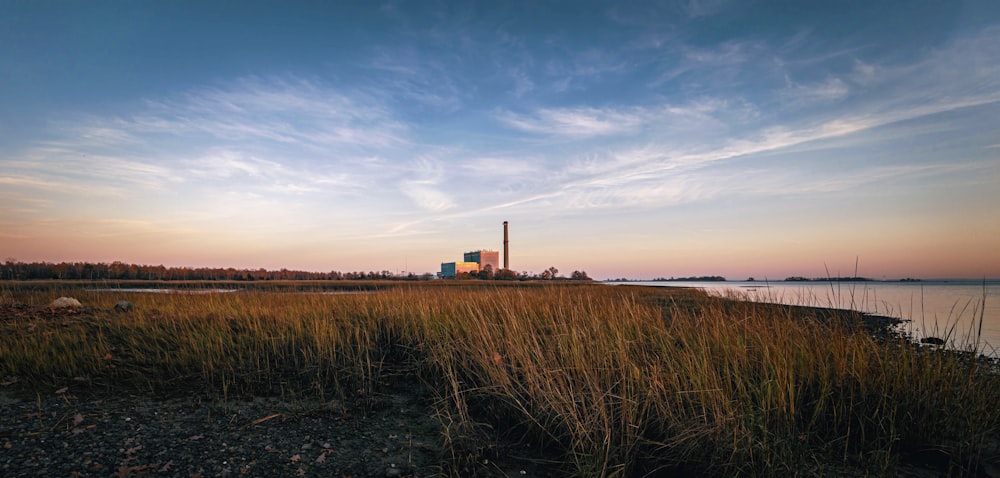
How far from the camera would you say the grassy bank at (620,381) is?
3771 mm

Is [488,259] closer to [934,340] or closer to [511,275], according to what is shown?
[511,275]

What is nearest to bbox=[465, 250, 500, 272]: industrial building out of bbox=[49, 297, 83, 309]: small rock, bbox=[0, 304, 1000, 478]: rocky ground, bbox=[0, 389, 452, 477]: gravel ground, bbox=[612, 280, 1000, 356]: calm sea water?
bbox=[612, 280, 1000, 356]: calm sea water

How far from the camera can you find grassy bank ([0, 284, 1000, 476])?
3771mm

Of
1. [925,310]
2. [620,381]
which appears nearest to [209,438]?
[620,381]

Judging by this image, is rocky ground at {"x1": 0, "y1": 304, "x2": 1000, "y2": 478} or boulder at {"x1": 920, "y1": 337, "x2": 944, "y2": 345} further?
boulder at {"x1": 920, "y1": 337, "x2": 944, "y2": 345}

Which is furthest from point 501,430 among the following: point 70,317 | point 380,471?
point 70,317

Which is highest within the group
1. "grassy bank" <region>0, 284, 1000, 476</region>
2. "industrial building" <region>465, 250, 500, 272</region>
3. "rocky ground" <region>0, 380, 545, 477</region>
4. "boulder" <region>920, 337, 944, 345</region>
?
"industrial building" <region>465, 250, 500, 272</region>

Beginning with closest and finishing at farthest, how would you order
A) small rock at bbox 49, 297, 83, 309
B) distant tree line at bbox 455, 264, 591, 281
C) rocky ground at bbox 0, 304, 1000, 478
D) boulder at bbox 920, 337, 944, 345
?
rocky ground at bbox 0, 304, 1000, 478 → boulder at bbox 920, 337, 944, 345 → small rock at bbox 49, 297, 83, 309 → distant tree line at bbox 455, 264, 591, 281

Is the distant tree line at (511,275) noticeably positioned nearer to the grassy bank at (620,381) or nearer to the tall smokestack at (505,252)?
the tall smokestack at (505,252)

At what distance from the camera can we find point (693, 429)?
3770 mm

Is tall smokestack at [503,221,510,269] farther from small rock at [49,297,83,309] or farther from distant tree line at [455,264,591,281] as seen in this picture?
small rock at [49,297,83,309]

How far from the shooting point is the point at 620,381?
4621mm

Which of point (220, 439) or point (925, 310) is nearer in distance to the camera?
point (220, 439)

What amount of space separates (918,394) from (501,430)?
3.98 m
